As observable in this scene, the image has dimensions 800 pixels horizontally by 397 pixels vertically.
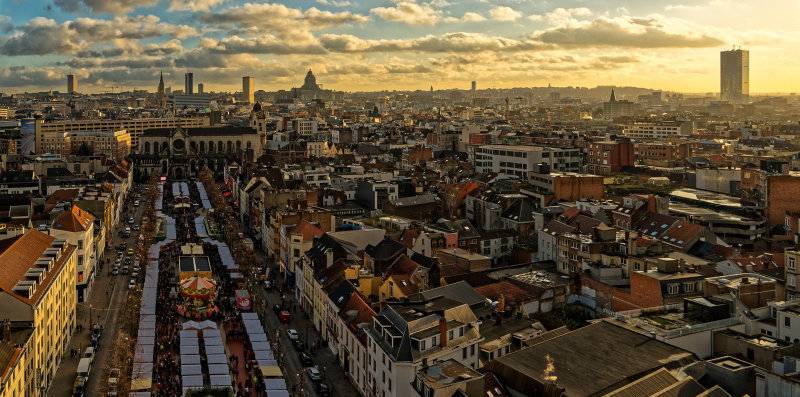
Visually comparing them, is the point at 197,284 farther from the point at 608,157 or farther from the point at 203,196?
the point at 608,157

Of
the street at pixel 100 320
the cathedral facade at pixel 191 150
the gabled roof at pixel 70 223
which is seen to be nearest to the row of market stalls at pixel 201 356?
the street at pixel 100 320

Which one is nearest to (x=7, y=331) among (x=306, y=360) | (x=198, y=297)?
(x=306, y=360)

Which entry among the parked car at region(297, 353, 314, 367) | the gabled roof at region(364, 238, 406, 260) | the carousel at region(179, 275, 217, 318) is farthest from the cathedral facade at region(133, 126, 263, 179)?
the parked car at region(297, 353, 314, 367)

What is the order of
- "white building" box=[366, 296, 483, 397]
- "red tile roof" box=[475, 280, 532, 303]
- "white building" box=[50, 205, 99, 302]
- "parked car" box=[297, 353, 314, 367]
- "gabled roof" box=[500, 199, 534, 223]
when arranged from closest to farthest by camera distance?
"white building" box=[366, 296, 483, 397]
"red tile roof" box=[475, 280, 532, 303]
"parked car" box=[297, 353, 314, 367]
"white building" box=[50, 205, 99, 302]
"gabled roof" box=[500, 199, 534, 223]

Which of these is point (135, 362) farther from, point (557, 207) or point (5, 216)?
point (557, 207)

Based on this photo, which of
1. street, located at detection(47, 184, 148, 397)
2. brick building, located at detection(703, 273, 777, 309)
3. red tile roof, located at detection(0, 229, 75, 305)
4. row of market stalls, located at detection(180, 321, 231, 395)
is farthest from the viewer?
street, located at detection(47, 184, 148, 397)

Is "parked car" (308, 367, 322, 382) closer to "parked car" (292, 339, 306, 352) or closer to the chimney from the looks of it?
"parked car" (292, 339, 306, 352)
